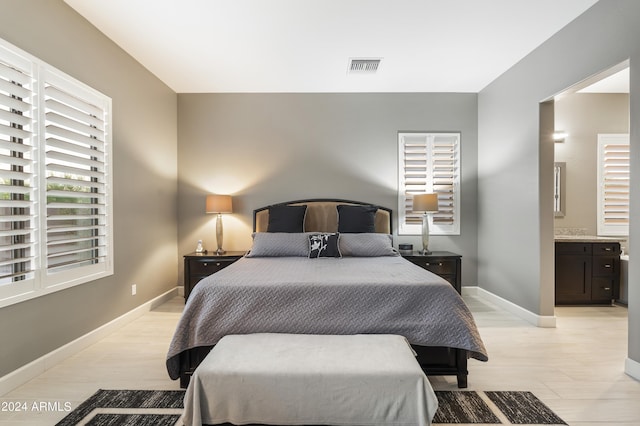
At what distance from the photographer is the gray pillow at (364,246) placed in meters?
3.83

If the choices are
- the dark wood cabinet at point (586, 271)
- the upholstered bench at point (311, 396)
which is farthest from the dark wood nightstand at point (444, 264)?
the upholstered bench at point (311, 396)

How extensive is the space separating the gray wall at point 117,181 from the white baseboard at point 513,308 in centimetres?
415

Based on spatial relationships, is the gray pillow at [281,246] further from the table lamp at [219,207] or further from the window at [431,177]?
the window at [431,177]

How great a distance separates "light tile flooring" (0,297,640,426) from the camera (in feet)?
6.91

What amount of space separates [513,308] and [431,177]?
1.92 meters

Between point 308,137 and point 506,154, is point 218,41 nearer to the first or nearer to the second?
point 308,137

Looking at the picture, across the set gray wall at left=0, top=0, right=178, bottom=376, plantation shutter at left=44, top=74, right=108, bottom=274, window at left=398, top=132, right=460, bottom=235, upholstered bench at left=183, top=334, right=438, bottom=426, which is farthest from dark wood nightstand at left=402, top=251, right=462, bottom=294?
plantation shutter at left=44, top=74, right=108, bottom=274

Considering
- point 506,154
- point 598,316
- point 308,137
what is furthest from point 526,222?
point 308,137

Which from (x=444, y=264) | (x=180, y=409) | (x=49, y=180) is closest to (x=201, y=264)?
(x=49, y=180)

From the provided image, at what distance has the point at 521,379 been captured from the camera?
2449 mm

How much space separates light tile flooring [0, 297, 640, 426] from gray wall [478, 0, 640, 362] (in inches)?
13.0

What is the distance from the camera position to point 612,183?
4.79 meters

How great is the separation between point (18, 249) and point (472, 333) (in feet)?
10.2

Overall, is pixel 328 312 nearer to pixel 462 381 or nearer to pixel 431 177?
pixel 462 381
